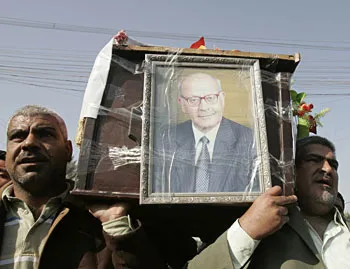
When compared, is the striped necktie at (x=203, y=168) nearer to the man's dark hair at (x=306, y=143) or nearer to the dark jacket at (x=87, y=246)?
the dark jacket at (x=87, y=246)

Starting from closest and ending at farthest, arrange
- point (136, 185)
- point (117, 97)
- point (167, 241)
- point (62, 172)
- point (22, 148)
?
1. point (136, 185)
2. point (117, 97)
3. point (22, 148)
4. point (62, 172)
5. point (167, 241)

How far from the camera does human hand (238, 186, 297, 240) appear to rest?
1479 mm

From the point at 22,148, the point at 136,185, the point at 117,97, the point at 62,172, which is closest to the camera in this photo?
the point at 136,185

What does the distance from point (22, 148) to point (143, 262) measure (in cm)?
92

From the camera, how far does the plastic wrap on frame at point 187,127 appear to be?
5.06 feet

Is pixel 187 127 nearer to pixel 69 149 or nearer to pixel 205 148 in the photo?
pixel 205 148

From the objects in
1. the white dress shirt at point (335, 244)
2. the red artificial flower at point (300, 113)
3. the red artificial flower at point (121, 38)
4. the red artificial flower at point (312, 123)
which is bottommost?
the white dress shirt at point (335, 244)

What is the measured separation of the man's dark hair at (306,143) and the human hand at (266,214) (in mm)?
730

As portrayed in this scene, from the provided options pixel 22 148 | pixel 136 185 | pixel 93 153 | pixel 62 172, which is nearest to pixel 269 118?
pixel 136 185

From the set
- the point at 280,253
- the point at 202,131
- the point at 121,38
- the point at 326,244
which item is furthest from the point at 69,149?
the point at 326,244

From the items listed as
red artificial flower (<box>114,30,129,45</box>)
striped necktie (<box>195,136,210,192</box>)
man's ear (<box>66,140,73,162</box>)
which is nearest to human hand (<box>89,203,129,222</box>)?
striped necktie (<box>195,136,210,192</box>)

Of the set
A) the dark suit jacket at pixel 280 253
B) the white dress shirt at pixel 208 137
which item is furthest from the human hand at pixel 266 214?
the white dress shirt at pixel 208 137

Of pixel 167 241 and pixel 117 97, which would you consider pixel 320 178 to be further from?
pixel 117 97

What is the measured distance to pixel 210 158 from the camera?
156 centimetres
